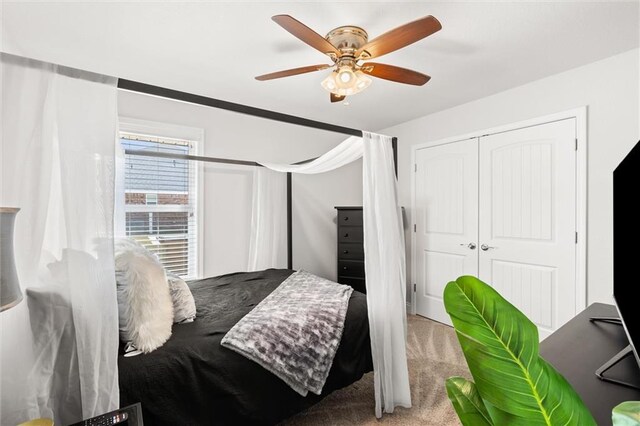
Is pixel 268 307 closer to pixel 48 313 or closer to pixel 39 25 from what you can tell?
pixel 48 313

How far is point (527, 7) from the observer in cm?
173

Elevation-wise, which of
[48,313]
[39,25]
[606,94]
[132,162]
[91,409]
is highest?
[39,25]

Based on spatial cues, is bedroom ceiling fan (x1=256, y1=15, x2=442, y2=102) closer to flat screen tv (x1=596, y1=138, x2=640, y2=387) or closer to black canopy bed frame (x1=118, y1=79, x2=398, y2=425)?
black canopy bed frame (x1=118, y1=79, x2=398, y2=425)

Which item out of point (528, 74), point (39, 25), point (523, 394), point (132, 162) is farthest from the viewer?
point (132, 162)

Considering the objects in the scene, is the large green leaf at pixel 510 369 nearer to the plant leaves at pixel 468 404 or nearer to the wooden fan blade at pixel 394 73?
the plant leaves at pixel 468 404

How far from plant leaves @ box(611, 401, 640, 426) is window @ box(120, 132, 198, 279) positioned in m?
3.31

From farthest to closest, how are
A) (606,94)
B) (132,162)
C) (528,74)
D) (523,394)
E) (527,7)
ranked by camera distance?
1. (132,162)
2. (528,74)
3. (606,94)
4. (527,7)
5. (523,394)

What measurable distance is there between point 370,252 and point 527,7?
5.51ft

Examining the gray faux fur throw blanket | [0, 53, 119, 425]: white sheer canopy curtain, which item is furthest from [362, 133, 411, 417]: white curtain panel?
[0, 53, 119, 425]: white sheer canopy curtain

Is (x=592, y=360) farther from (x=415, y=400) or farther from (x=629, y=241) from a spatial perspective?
(x=415, y=400)

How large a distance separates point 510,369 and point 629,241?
3.08 ft

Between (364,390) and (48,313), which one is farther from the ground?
(48,313)

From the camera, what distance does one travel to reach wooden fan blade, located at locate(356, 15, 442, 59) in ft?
4.80

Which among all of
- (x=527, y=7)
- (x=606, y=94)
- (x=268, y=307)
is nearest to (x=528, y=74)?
(x=606, y=94)
